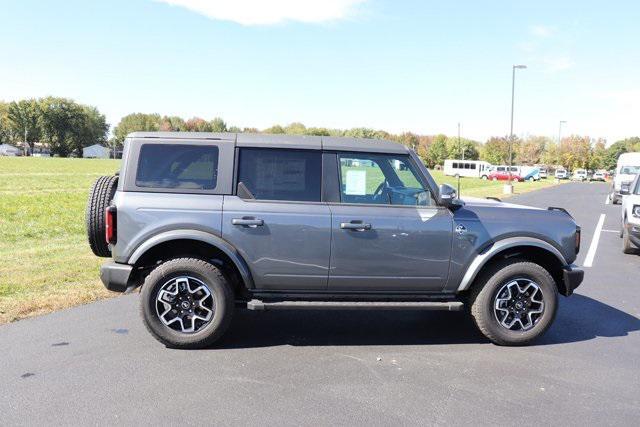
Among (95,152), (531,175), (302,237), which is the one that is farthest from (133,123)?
(302,237)

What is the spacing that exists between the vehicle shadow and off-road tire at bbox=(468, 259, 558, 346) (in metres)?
0.20

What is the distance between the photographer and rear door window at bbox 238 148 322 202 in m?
4.68

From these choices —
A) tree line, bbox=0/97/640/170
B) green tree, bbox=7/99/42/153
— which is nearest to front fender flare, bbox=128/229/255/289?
tree line, bbox=0/97/640/170

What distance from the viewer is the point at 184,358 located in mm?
4402

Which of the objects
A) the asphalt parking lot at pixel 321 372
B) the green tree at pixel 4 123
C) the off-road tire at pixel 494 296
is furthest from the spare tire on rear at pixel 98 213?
the green tree at pixel 4 123

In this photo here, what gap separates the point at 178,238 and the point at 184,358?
39.7 inches

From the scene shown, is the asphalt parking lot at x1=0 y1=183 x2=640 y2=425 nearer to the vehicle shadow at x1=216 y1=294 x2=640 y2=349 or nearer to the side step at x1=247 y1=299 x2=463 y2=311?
the vehicle shadow at x1=216 y1=294 x2=640 y2=349

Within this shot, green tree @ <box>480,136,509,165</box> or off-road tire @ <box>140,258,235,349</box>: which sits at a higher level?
green tree @ <box>480,136,509,165</box>

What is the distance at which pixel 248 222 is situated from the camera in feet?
14.9

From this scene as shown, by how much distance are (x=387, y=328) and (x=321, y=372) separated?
1357 millimetres

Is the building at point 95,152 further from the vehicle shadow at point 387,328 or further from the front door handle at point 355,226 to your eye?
the front door handle at point 355,226

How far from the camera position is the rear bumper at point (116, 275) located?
457 cm

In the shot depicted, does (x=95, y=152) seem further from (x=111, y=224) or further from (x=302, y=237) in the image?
(x=302, y=237)

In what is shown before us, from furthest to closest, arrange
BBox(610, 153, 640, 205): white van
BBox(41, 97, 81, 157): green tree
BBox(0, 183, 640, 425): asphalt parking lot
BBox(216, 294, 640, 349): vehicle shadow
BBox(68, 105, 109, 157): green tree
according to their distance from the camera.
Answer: BBox(68, 105, 109, 157): green tree < BBox(41, 97, 81, 157): green tree < BBox(610, 153, 640, 205): white van < BBox(216, 294, 640, 349): vehicle shadow < BBox(0, 183, 640, 425): asphalt parking lot
